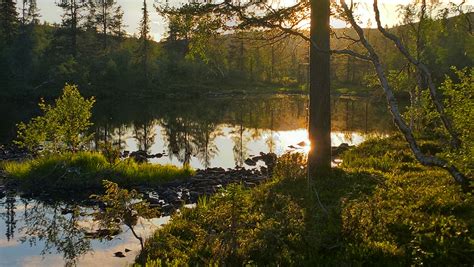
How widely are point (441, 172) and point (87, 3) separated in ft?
284

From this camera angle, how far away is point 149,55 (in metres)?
84.1

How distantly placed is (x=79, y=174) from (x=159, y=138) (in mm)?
19375

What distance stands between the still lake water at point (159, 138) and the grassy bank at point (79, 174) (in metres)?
1.49

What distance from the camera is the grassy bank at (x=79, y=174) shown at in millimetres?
19172

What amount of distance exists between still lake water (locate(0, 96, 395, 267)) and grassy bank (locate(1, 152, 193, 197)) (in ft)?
4.89

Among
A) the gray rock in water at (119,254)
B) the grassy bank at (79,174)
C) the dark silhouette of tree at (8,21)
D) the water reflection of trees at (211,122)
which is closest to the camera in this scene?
the gray rock in water at (119,254)

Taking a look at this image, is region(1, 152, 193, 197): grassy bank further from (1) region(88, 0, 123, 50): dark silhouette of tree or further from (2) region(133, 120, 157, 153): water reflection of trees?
(1) region(88, 0, 123, 50): dark silhouette of tree

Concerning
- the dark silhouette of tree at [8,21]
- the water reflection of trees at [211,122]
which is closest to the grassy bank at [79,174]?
the water reflection of trees at [211,122]

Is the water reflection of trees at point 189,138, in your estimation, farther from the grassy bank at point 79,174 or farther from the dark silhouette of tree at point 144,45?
the dark silhouette of tree at point 144,45

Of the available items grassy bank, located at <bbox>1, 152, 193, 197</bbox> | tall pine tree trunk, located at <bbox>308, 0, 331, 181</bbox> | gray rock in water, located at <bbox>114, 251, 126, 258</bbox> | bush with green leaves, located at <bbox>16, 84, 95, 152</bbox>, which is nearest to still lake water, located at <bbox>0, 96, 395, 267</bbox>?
gray rock in water, located at <bbox>114, 251, 126, 258</bbox>

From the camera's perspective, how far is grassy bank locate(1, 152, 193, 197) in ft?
62.9

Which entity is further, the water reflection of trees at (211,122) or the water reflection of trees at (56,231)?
the water reflection of trees at (211,122)

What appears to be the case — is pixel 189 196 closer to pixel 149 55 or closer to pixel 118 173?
pixel 118 173

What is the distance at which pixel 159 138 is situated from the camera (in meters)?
38.8
